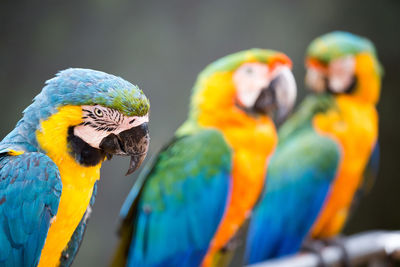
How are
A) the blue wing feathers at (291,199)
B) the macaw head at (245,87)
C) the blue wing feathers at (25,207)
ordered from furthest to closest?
the blue wing feathers at (291,199), the macaw head at (245,87), the blue wing feathers at (25,207)

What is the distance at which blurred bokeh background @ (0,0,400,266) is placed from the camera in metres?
0.95

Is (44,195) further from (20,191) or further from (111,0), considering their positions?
(111,0)

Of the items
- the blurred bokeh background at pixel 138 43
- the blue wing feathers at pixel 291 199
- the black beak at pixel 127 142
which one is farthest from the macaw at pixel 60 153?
the blue wing feathers at pixel 291 199

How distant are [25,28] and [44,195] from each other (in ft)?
1.69

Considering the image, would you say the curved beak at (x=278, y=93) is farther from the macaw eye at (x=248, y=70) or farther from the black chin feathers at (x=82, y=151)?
the black chin feathers at (x=82, y=151)

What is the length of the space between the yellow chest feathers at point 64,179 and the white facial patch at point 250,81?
0.51m

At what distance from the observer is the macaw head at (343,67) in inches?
55.0

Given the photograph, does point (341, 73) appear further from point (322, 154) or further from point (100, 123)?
point (100, 123)

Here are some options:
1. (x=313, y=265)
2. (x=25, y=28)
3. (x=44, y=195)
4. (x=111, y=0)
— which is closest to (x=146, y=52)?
(x=111, y=0)

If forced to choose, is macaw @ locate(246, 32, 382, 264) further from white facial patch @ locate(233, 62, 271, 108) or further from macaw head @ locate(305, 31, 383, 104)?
white facial patch @ locate(233, 62, 271, 108)

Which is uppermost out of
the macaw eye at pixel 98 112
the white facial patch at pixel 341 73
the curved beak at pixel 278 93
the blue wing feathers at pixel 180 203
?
the macaw eye at pixel 98 112

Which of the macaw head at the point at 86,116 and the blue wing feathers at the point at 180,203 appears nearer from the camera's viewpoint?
the macaw head at the point at 86,116

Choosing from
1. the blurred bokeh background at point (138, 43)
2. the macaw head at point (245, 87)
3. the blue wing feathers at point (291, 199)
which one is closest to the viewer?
the blurred bokeh background at point (138, 43)

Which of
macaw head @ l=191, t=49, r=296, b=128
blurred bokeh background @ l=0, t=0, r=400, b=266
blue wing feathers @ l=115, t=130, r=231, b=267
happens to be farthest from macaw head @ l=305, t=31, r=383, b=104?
blue wing feathers @ l=115, t=130, r=231, b=267
